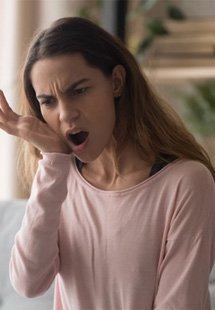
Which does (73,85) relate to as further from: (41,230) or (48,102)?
(41,230)

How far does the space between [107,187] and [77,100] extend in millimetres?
192

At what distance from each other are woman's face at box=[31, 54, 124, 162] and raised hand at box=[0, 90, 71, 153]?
2cm

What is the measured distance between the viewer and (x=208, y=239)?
111cm

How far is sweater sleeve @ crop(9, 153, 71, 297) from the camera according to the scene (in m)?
1.14

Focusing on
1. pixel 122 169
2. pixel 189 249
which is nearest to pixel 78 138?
pixel 122 169

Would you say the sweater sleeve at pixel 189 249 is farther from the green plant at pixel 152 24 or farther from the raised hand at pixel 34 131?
the green plant at pixel 152 24

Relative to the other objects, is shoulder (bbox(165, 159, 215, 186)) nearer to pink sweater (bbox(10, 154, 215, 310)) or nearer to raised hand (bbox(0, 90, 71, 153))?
pink sweater (bbox(10, 154, 215, 310))

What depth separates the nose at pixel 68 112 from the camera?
1.11 metres

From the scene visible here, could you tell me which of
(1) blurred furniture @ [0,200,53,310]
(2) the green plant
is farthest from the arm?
(2) the green plant

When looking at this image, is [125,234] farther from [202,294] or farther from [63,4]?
[63,4]

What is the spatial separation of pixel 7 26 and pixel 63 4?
303 mm

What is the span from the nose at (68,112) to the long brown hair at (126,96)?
8cm

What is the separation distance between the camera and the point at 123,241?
116 centimetres

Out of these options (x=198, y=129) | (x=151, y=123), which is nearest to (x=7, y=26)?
(x=198, y=129)
